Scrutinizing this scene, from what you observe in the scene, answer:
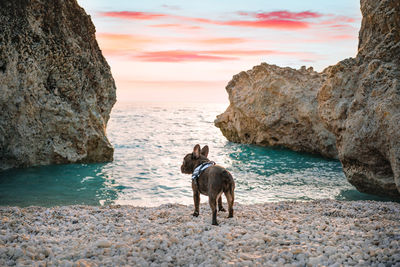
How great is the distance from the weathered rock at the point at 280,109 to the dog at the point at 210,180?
14.8 m

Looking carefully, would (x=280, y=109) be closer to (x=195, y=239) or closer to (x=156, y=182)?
(x=156, y=182)

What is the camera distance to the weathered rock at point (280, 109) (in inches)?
856

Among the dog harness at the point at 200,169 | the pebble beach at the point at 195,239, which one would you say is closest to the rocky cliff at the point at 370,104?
the pebble beach at the point at 195,239

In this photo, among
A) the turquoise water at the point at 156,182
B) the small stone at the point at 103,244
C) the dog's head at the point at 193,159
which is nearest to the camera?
the small stone at the point at 103,244

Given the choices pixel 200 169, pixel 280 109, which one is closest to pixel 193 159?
pixel 200 169

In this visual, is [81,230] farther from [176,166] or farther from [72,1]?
[72,1]

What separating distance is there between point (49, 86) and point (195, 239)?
12.3m

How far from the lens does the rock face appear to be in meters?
13.6

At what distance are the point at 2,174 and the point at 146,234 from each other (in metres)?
10.7

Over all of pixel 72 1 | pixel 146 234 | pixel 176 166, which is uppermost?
pixel 72 1

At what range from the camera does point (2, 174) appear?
45.2 feet

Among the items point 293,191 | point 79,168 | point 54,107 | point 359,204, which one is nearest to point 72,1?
point 54,107

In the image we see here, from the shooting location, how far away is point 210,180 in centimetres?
674

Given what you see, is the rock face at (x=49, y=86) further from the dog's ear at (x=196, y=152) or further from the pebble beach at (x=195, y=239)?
the dog's ear at (x=196, y=152)
